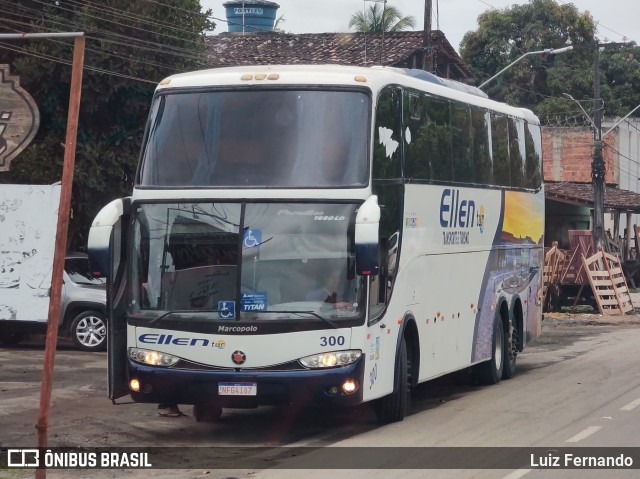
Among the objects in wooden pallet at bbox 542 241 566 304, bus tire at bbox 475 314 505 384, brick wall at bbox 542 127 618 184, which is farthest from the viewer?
brick wall at bbox 542 127 618 184

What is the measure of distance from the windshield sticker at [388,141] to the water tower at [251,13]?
128 ft

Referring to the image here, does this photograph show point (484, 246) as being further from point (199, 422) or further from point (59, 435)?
point (59, 435)

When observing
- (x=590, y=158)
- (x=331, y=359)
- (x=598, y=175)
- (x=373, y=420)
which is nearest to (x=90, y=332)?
(x=373, y=420)

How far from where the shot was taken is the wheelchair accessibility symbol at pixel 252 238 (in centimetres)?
1163

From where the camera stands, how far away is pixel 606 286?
32906 millimetres

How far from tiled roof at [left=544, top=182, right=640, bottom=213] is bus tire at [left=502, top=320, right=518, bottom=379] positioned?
2505 centimetres

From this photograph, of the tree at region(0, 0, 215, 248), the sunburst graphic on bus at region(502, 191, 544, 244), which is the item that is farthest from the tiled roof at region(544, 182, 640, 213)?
the sunburst graphic on bus at region(502, 191, 544, 244)

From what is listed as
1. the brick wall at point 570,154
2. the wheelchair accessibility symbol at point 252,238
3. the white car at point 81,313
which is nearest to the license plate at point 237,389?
the wheelchair accessibility symbol at point 252,238

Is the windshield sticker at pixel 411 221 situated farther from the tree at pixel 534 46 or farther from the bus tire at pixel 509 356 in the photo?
the tree at pixel 534 46

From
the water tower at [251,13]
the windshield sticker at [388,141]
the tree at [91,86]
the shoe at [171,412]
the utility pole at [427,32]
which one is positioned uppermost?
the water tower at [251,13]

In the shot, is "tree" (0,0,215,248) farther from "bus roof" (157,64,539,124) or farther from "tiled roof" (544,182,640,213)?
"tiled roof" (544,182,640,213)

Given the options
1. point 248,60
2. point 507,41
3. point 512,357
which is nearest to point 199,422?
point 512,357

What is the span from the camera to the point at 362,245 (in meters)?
11.2

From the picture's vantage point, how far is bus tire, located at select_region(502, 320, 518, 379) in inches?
711
